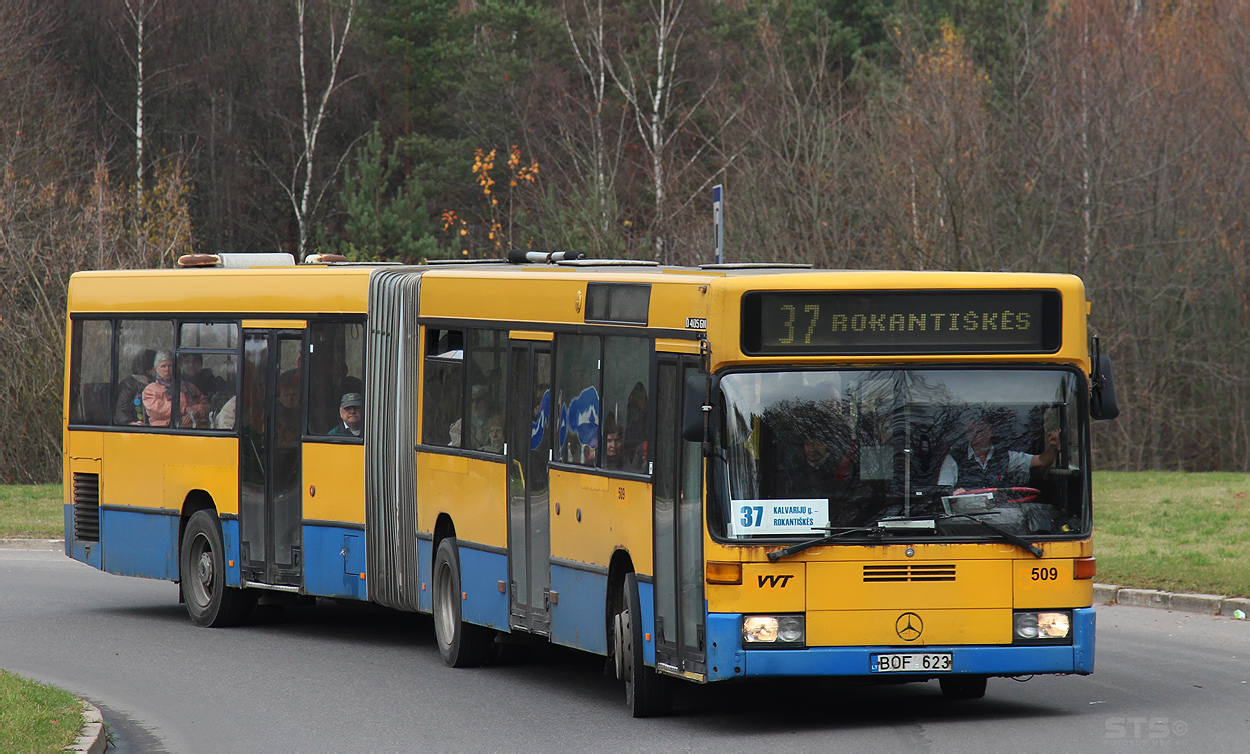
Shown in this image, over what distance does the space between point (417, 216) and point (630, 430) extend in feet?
123

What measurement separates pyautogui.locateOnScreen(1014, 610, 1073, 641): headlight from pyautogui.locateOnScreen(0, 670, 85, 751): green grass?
511 centimetres

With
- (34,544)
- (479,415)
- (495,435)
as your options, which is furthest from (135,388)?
(34,544)

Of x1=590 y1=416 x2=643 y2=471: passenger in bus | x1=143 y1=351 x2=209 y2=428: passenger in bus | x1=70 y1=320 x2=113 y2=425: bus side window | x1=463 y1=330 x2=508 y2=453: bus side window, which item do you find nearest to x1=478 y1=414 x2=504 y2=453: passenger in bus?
x1=463 y1=330 x2=508 y2=453: bus side window

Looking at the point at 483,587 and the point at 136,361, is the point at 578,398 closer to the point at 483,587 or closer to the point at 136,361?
the point at 483,587

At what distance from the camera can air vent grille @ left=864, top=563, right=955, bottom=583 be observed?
33.3ft

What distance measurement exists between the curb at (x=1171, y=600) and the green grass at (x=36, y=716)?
9.35m

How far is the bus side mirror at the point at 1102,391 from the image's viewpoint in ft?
33.9

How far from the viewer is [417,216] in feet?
158

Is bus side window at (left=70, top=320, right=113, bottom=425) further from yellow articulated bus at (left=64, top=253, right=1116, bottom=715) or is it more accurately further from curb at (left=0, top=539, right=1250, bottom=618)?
curb at (left=0, top=539, right=1250, bottom=618)

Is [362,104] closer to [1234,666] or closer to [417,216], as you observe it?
[417,216]

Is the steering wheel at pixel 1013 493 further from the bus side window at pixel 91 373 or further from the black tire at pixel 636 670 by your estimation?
the bus side window at pixel 91 373

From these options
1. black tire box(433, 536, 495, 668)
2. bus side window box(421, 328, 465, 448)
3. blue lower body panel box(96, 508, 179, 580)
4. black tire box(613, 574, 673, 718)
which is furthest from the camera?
blue lower body panel box(96, 508, 179, 580)

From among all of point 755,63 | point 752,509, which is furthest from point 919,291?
point 755,63

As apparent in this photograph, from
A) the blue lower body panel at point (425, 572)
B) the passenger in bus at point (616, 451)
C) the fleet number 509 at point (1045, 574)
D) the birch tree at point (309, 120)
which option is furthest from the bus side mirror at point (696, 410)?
the birch tree at point (309, 120)
